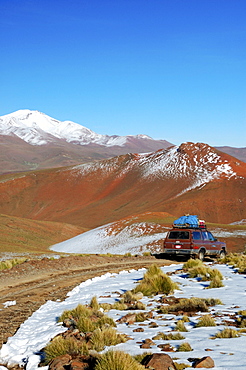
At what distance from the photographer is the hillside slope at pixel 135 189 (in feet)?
265

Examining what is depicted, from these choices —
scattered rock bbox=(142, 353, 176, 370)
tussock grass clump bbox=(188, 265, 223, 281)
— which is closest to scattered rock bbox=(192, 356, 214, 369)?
scattered rock bbox=(142, 353, 176, 370)

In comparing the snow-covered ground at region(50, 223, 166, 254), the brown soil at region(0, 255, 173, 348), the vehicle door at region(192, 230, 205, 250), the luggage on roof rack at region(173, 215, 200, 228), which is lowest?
the snow-covered ground at region(50, 223, 166, 254)

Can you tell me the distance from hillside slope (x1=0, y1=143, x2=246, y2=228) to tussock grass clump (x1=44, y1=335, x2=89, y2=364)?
6708 cm

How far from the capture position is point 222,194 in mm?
83625

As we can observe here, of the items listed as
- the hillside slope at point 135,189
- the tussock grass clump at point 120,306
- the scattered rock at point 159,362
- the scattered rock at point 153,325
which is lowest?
the tussock grass clump at point 120,306

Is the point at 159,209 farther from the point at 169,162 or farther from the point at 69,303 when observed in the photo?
the point at 69,303

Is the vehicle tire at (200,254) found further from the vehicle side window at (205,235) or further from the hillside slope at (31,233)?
the hillside slope at (31,233)

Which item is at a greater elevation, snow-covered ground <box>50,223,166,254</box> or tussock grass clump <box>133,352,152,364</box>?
tussock grass clump <box>133,352,152,364</box>

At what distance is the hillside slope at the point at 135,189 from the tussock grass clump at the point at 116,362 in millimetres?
68189

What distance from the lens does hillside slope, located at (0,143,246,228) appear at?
265ft

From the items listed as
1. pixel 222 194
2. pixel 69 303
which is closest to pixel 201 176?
pixel 222 194

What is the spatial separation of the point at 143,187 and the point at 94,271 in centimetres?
8346

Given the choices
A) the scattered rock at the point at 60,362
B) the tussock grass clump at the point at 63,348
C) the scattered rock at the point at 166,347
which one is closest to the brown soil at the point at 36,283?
the tussock grass clump at the point at 63,348

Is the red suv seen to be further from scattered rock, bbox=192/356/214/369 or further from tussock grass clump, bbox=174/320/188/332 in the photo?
scattered rock, bbox=192/356/214/369
